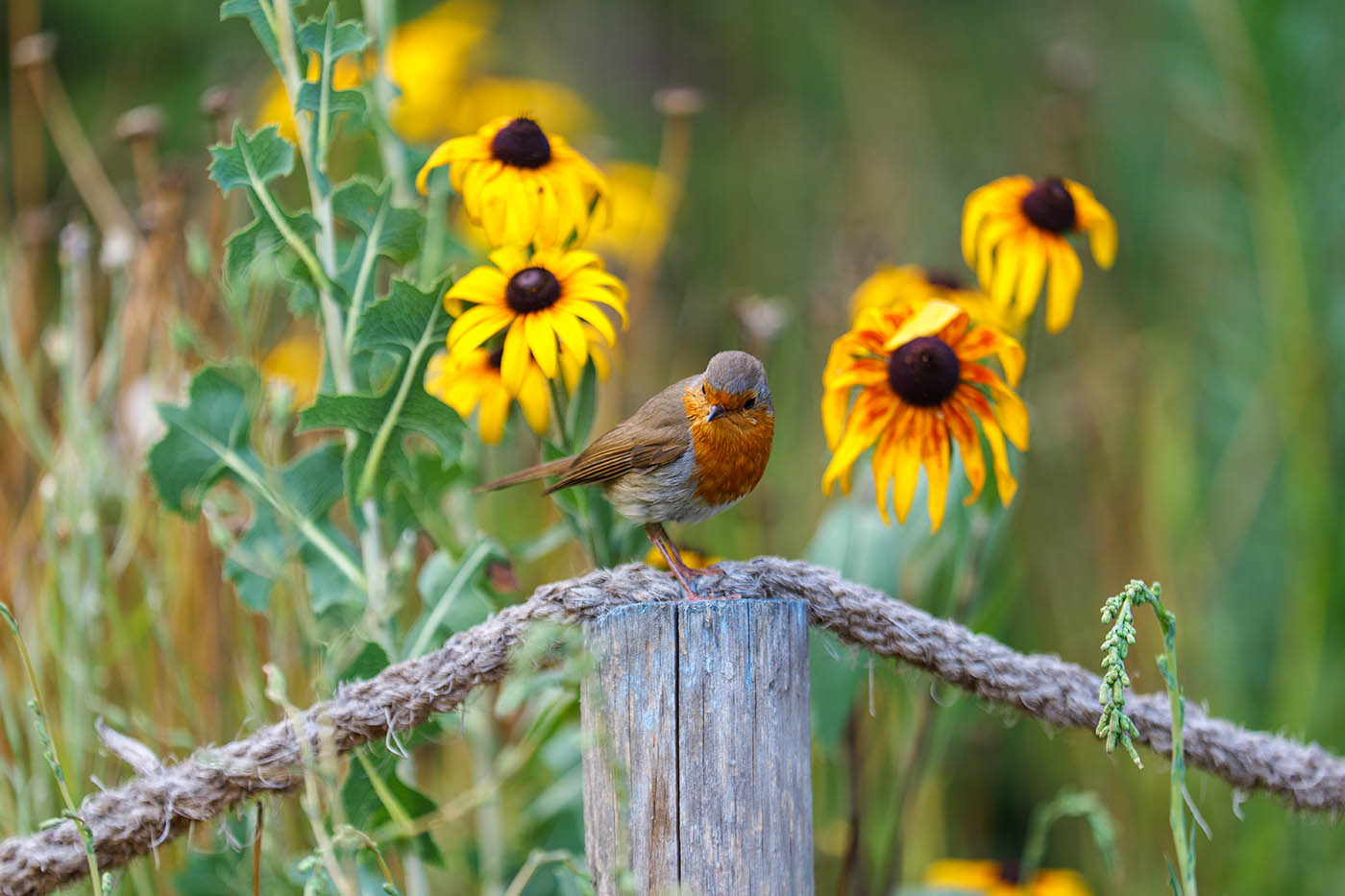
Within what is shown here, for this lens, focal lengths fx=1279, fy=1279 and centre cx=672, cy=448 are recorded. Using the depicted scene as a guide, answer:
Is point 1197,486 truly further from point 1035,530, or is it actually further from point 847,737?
point 847,737

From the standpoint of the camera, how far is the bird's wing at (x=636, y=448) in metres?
1.83

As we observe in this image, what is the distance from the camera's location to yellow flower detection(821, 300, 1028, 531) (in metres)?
1.95

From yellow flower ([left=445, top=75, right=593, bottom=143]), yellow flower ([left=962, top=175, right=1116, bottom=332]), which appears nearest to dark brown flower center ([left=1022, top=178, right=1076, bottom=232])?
yellow flower ([left=962, top=175, right=1116, bottom=332])

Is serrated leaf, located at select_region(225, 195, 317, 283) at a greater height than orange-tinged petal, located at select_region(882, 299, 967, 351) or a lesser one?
greater

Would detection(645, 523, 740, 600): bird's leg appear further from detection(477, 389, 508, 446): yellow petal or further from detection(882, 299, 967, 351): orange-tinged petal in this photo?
detection(882, 299, 967, 351): orange-tinged petal

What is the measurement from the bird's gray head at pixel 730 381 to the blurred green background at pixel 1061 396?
46cm

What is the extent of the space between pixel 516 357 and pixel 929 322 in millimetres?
623

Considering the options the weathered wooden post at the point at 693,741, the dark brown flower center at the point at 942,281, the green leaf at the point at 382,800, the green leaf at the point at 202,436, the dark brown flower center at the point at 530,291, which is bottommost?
the green leaf at the point at 382,800

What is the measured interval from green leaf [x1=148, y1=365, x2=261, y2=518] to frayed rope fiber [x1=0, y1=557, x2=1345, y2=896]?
1.76ft

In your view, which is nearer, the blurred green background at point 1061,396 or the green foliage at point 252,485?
the green foliage at point 252,485

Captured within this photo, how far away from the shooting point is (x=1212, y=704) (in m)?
3.71

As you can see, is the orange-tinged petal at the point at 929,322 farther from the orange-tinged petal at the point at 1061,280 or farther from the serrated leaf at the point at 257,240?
the serrated leaf at the point at 257,240

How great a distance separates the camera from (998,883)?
2.69 meters

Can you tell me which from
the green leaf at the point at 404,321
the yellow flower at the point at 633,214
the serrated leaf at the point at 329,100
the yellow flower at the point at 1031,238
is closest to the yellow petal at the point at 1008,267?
the yellow flower at the point at 1031,238
